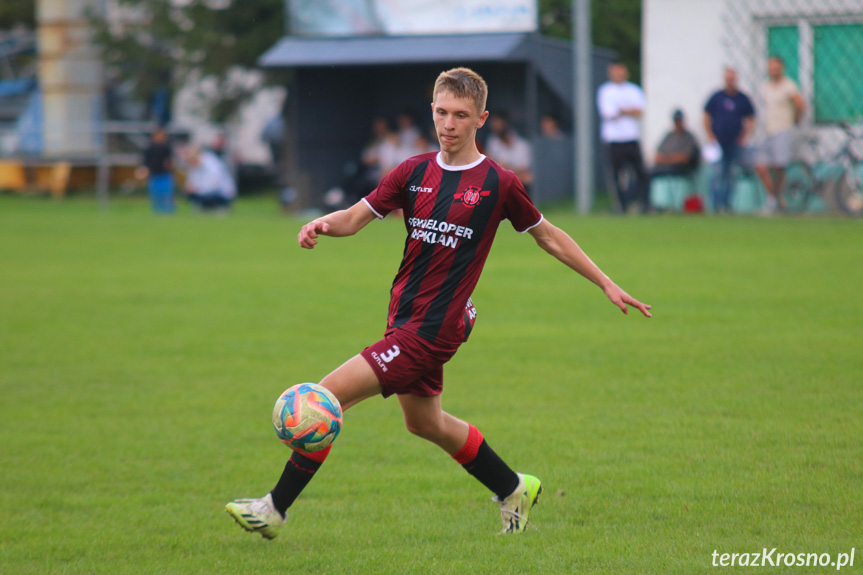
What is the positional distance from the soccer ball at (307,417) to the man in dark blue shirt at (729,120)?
15679 millimetres

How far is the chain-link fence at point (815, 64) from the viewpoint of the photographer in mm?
18734

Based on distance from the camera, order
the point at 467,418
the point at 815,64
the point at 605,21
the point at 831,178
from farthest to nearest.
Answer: the point at 605,21 → the point at 815,64 → the point at 831,178 → the point at 467,418

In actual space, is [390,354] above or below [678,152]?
above

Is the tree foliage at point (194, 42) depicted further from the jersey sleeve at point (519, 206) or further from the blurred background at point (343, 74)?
the jersey sleeve at point (519, 206)

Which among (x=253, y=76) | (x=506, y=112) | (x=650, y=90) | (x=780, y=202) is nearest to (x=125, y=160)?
(x=253, y=76)

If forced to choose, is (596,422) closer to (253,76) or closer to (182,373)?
(182,373)

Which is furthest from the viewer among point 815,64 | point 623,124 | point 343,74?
point 343,74

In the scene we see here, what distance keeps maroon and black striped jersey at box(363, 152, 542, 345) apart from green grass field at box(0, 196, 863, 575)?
102 cm

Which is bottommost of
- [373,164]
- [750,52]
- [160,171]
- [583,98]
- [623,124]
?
[160,171]

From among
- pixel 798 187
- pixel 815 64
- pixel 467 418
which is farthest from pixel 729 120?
pixel 467 418

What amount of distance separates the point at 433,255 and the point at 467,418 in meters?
2.50

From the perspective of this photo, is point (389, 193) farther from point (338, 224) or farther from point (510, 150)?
point (510, 150)

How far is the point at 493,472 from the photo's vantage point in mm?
4973

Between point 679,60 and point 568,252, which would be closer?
point 568,252
